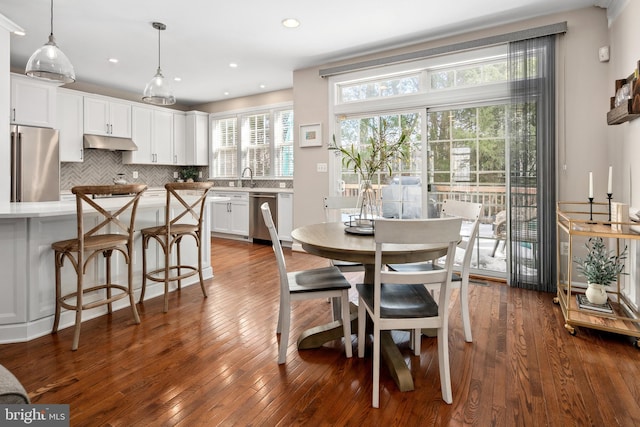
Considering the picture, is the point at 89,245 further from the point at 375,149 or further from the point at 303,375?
the point at 375,149

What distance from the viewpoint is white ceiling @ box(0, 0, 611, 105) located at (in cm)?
334

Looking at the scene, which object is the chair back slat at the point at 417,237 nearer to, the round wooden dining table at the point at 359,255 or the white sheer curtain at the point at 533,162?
the round wooden dining table at the point at 359,255

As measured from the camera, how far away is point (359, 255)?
73.3 inches

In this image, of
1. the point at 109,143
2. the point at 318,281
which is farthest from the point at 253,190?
the point at 318,281

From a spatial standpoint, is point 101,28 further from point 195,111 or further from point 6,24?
point 195,111

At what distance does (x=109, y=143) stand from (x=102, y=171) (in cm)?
68

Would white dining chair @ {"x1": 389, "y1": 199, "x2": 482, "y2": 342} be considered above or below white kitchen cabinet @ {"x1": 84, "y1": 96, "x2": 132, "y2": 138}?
below

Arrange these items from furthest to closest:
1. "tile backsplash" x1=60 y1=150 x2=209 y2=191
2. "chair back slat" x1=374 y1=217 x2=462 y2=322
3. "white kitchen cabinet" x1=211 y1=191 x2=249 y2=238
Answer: "white kitchen cabinet" x1=211 y1=191 x2=249 y2=238 < "tile backsplash" x1=60 y1=150 x2=209 y2=191 < "chair back slat" x1=374 y1=217 x2=462 y2=322

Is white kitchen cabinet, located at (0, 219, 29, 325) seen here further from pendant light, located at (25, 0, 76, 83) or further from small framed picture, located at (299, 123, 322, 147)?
small framed picture, located at (299, 123, 322, 147)

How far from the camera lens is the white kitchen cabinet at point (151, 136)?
20.6 feet

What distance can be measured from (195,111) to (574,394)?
23.2ft

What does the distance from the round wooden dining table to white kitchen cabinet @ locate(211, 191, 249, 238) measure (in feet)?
13.3

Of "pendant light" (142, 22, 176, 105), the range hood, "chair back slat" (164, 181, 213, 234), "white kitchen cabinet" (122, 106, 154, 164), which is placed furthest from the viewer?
"white kitchen cabinet" (122, 106, 154, 164)

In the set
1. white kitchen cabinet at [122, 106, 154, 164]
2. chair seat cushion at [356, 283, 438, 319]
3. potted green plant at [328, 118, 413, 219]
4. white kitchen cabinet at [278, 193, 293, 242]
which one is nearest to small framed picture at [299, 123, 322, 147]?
potted green plant at [328, 118, 413, 219]
